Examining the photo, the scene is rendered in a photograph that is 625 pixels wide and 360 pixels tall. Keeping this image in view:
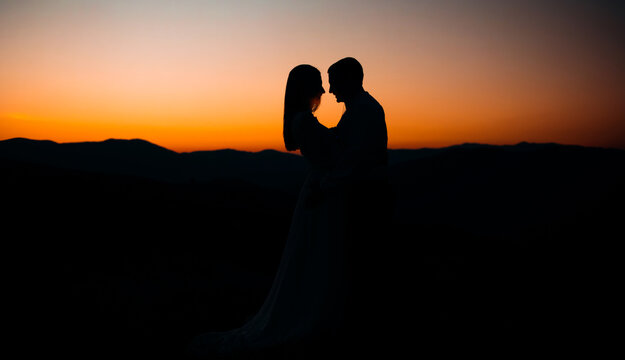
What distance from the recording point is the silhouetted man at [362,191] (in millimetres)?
3533

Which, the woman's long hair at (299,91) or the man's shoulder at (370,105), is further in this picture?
the woman's long hair at (299,91)

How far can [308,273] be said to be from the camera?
4164 mm

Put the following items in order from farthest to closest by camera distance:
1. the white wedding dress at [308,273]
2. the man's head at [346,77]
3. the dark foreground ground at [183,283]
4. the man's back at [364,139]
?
1. the dark foreground ground at [183,283]
2. the white wedding dress at [308,273]
3. the man's head at [346,77]
4. the man's back at [364,139]

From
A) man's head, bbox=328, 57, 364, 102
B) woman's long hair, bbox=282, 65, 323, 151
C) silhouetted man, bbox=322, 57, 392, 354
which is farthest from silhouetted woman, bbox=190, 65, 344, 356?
man's head, bbox=328, 57, 364, 102

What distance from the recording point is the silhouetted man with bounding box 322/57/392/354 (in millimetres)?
3533

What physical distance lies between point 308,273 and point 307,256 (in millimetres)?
173

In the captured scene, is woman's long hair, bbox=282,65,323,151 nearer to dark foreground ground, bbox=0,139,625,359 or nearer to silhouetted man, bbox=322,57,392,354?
silhouetted man, bbox=322,57,392,354

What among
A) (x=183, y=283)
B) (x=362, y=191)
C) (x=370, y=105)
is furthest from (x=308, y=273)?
(x=183, y=283)

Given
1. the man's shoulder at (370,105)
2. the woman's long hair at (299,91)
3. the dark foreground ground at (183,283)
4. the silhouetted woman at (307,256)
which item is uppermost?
the woman's long hair at (299,91)

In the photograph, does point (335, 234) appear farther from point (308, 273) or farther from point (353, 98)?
point (353, 98)

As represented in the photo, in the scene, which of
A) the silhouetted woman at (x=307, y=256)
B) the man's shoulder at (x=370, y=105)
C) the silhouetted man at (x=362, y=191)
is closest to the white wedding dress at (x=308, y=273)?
the silhouetted woman at (x=307, y=256)

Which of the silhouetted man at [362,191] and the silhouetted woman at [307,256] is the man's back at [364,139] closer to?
the silhouetted man at [362,191]

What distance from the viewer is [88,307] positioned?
19.9ft

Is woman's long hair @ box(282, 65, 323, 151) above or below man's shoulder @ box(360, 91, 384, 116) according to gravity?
above
